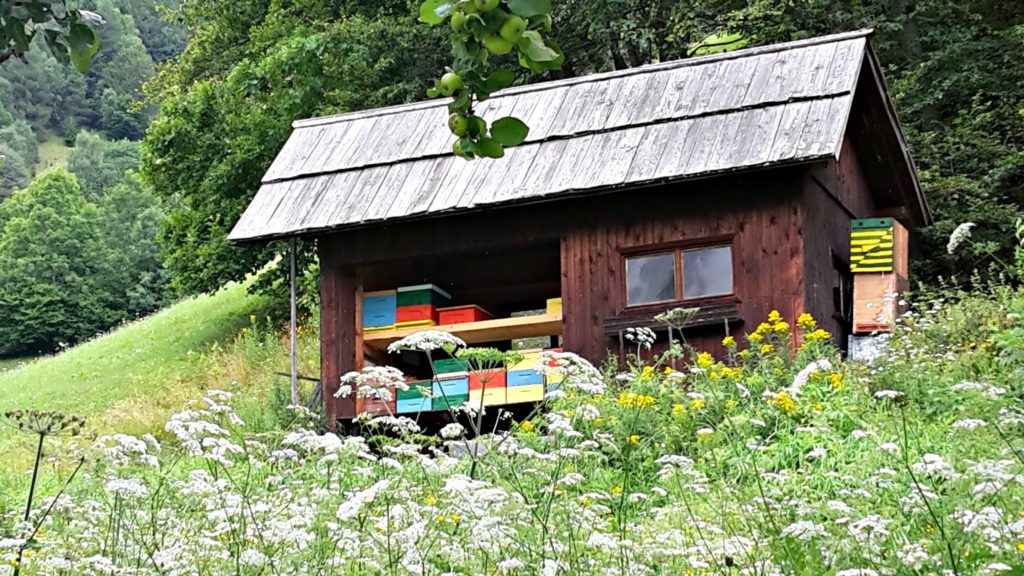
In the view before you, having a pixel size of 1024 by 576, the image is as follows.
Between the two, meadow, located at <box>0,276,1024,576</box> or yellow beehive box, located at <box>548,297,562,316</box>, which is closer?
meadow, located at <box>0,276,1024,576</box>

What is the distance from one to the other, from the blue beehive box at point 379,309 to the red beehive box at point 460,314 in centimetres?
65

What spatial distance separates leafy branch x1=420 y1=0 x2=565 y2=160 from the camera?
273 cm

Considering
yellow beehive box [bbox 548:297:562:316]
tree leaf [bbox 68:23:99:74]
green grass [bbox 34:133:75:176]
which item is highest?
green grass [bbox 34:133:75:176]

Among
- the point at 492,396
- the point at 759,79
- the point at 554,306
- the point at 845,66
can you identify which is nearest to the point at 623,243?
the point at 554,306

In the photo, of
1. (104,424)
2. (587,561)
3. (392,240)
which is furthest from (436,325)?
(587,561)

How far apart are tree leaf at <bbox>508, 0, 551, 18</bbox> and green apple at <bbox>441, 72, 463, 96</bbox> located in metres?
0.24

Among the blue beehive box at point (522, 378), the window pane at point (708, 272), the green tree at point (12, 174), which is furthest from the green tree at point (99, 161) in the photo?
the window pane at point (708, 272)

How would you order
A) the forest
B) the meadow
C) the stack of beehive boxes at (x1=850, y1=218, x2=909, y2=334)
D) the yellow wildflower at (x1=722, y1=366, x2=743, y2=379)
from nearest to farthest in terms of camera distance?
the meadow → the yellow wildflower at (x1=722, y1=366, x2=743, y2=379) → the stack of beehive boxes at (x1=850, y1=218, x2=909, y2=334) → the forest

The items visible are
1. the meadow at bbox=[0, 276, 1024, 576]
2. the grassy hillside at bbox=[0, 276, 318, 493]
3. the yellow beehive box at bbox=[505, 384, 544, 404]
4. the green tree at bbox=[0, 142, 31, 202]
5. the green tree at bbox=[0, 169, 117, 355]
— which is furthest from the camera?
the green tree at bbox=[0, 142, 31, 202]

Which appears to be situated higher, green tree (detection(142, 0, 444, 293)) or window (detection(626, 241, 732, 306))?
green tree (detection(142, 0, 444, 293))

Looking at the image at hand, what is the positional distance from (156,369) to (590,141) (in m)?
14.5

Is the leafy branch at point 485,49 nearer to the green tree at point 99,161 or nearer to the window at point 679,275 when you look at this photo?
the window at point 679,275

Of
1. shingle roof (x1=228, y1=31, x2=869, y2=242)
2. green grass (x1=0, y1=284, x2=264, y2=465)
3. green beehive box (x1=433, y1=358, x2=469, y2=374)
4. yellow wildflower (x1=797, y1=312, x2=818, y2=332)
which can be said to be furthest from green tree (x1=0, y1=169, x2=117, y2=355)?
yellow wildflower (x1=797, y1=312, x2=818, y2=332)

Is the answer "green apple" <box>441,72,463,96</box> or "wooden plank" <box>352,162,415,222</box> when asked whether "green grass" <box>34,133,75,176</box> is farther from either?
"green apple" <box>441,72,463,96</box>
